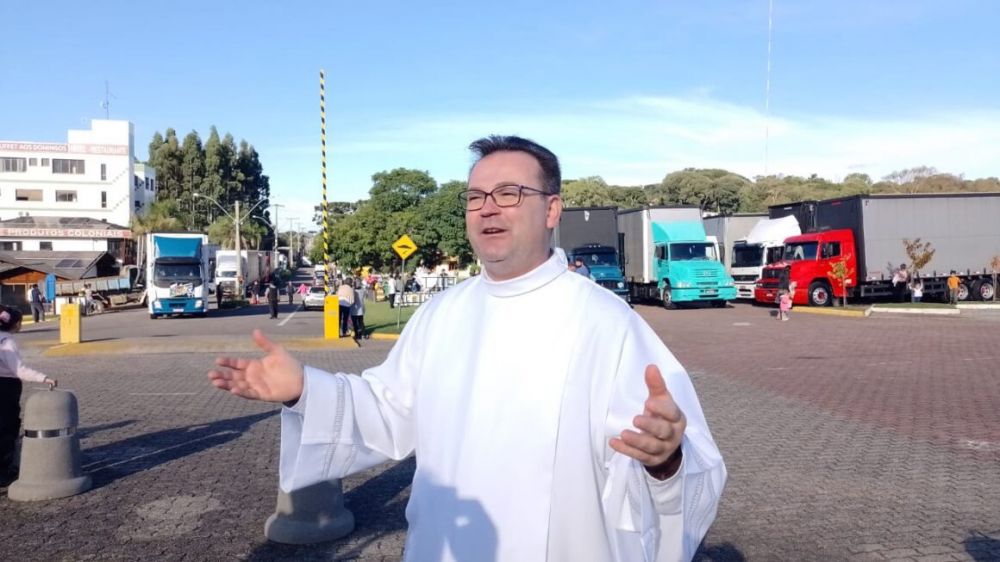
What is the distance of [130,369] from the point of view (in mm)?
16844

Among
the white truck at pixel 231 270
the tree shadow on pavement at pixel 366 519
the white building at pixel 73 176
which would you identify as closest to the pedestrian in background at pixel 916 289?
the tree shadow on pavement at pixel 366 519

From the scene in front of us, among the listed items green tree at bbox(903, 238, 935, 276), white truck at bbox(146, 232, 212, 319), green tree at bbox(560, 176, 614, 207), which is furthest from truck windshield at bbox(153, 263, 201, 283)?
green tree at bbox(560, 176, 614, 207)

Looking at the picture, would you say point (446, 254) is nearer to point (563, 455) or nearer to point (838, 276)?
point (838, 276)

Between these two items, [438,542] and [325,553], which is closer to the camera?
[438,542]

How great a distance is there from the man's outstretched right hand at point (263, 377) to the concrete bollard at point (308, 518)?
3.65 metres

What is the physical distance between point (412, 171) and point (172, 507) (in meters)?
96.3

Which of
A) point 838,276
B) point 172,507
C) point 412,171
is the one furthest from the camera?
point 412,171

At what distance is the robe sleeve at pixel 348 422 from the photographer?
269 cm

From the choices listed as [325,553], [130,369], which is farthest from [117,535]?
[130,369]

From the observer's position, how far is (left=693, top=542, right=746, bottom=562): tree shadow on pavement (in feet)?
18.7

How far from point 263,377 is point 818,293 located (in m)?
34.0

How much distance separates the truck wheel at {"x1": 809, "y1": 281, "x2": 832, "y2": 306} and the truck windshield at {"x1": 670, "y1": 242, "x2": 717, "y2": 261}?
4.11 m

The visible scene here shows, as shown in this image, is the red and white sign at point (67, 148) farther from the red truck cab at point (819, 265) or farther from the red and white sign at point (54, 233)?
the red truck cab at point (819, 265)

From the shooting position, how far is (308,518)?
614 cm
